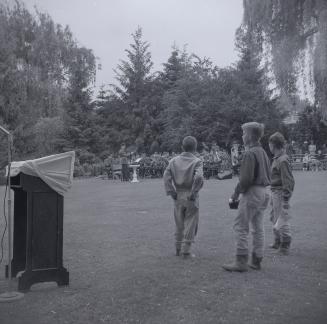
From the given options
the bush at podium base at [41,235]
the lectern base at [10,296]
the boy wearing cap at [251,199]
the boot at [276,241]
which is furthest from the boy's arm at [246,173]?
the lectern base at [10,296]

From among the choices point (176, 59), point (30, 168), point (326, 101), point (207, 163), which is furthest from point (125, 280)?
point (176, 59)

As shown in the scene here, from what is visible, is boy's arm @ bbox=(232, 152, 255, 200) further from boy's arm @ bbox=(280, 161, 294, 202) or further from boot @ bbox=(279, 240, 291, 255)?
boot @ bbox=(279, 240, 291, 255)

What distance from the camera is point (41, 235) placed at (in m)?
5.52

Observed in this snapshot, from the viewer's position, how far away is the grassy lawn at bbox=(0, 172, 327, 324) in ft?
15.2

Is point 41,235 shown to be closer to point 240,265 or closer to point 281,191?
point 240,265

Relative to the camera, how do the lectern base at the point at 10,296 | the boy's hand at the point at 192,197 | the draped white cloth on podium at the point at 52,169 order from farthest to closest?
1. the boy's hand at the point at 192,197
2. the draped white cloth on podium at the point at 52,169
3. the lectern base at the point at 10,296

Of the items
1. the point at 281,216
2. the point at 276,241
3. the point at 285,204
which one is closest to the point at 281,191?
the point at 285,204

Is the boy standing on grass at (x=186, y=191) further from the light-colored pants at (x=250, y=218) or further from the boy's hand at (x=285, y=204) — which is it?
the boy's hand at (x=285, y=204)

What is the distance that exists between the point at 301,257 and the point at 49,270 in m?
3.53

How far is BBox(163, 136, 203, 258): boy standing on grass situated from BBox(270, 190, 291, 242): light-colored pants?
122cm

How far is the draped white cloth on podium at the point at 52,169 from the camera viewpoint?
538 centimetres

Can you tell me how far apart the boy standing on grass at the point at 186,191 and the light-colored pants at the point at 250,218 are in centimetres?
93

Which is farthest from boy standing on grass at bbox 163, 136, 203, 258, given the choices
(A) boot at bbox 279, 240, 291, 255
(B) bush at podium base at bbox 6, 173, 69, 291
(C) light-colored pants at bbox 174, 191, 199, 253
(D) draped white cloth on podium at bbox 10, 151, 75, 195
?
(B) bush at podium base at bbox 6, 173, 69, 291

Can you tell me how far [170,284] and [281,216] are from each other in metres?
2.50
